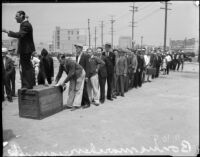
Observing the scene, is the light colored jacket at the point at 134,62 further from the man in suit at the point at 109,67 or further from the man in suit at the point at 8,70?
the man in suit at the point at 8,70

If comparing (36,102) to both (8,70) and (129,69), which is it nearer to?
(8,70)

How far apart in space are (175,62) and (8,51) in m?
17.7

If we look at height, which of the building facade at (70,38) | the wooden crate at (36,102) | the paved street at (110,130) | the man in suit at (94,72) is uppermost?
the building facade at (70,38)

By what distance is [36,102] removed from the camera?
6.73 metres

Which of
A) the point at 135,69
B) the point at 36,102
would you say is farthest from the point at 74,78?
the point at 135,69

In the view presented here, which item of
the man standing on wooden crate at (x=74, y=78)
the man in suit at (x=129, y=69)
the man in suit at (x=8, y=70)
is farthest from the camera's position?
the man in suit at (x=129, y=69)

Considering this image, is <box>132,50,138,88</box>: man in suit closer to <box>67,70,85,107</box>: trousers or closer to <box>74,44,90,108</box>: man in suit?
<box>74,44,90,108</box>: man in suit

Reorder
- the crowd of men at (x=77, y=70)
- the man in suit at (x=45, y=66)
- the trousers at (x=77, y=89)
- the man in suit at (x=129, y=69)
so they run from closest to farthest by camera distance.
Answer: the crowd of men at (x=77, y=70)
the trousers at (x=77, y=89)
the man in suit at (x=45, y=66)
the man in suit at (x=129, y=69)

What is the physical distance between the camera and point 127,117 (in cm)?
721

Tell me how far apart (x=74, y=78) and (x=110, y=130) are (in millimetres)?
2487

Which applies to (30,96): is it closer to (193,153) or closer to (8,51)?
(8,51)

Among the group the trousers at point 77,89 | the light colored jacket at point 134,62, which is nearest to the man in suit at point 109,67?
the trousers at point 77,89

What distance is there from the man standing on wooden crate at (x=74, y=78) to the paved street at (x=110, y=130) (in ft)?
1.07

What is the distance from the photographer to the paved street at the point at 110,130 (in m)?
4.98
